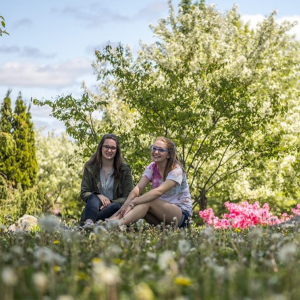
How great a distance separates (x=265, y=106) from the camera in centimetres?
1256

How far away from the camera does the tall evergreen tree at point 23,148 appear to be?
2011 cm

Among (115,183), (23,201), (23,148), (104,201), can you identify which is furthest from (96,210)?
(23,148)

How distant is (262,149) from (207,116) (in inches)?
68.6

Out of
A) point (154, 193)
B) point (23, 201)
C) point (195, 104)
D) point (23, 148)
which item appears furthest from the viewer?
point (23, 148)

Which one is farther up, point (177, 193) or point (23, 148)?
point (23, 148)

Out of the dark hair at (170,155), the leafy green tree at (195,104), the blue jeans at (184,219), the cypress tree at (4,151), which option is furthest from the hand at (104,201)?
the cypress tree at (4,151)

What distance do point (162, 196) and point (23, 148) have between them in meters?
14.8

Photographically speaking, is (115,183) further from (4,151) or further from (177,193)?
(4,151)

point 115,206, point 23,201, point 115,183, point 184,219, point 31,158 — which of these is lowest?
point 23,201

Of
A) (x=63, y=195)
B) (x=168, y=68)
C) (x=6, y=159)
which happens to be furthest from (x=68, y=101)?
(x=63, y=195)

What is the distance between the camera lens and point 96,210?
22.5 feet

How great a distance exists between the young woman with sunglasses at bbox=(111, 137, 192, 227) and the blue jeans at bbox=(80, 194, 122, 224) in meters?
0.29

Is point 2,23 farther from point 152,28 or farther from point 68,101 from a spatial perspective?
point 152,28

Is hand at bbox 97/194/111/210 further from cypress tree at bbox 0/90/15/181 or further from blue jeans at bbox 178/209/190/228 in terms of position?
cypress tree at bbox 0/90/15/181
